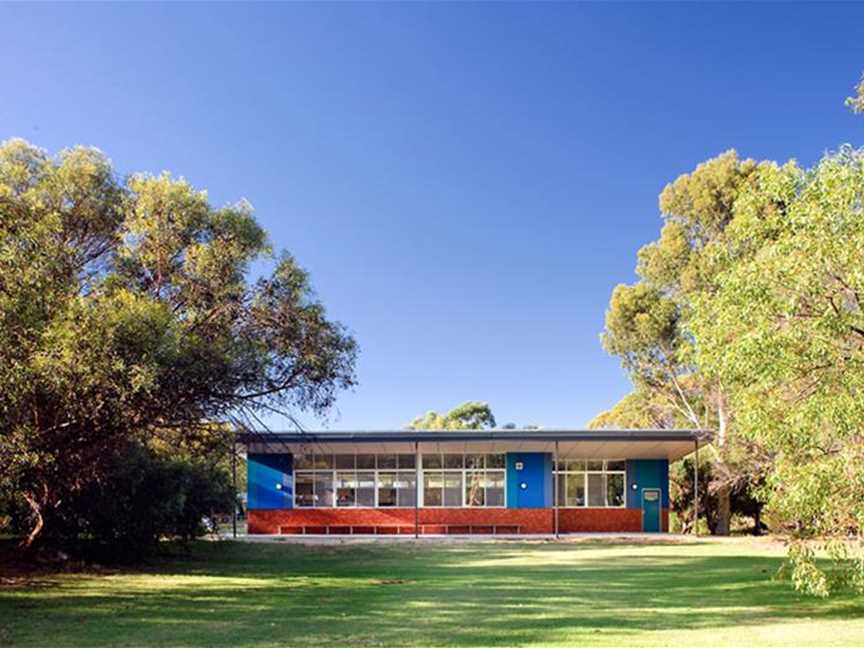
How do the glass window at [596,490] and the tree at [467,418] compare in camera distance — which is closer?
the glass window at [596,490]

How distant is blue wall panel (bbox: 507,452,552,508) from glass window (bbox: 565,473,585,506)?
1289mm

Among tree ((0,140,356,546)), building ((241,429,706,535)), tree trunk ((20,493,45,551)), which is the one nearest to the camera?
tree ((0,140,356,546))

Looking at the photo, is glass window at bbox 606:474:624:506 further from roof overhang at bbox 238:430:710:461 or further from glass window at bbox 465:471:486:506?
glass window at bbox 465:471:486:506

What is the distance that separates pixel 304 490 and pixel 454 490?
597 cm

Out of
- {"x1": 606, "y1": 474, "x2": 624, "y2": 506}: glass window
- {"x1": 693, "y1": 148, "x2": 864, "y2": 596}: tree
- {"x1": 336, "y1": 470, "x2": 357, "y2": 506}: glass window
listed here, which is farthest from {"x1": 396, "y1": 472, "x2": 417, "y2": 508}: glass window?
{"x1": 693, "y1": 148, "x2": 864, "y2": 596}: tree

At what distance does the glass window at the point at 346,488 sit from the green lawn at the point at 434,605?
1229 cm

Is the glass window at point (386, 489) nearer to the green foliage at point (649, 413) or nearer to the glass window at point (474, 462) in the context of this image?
the glass window at point (474, 462)

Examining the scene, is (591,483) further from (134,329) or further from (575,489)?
(134,329)

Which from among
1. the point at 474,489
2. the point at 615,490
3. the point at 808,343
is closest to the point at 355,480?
the point at 474,489

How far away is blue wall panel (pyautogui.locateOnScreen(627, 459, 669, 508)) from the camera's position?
31.7m

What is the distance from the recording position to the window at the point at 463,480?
3138 centimetres

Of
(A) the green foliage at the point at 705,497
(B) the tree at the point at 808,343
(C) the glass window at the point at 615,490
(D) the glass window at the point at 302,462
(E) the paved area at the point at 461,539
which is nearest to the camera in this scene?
(B) the tree at the point at 808,343

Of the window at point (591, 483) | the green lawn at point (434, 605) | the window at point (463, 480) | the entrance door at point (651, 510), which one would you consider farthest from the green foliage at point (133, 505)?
the entrance door at point (651, 510)

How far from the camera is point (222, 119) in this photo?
17.5m
